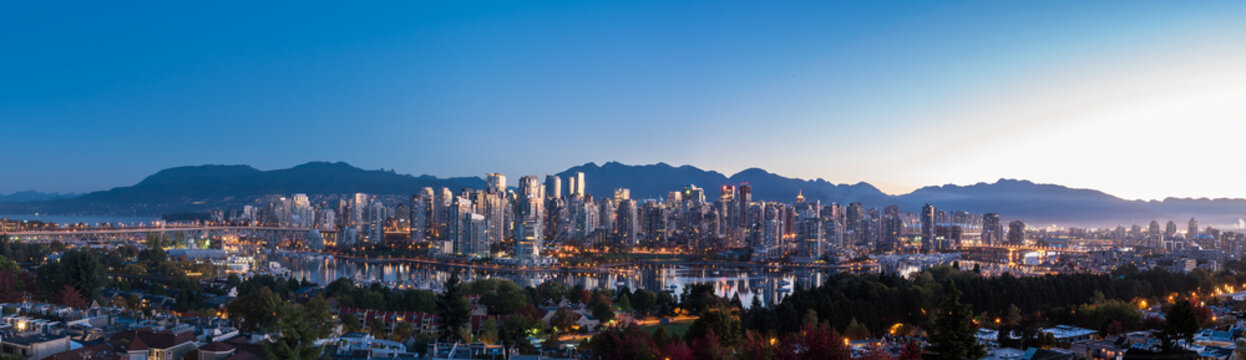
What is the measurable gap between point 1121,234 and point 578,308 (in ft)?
219

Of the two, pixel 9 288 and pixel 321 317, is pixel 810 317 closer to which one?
pixel 321 317

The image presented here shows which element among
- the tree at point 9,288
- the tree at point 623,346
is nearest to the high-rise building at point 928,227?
the tree at point 623,346

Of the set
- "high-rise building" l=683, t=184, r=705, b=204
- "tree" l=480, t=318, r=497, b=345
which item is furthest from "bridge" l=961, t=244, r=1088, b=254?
"tree" l=480, t=318, r=497, b=345

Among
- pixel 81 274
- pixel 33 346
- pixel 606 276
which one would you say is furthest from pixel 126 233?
pixel 33 346

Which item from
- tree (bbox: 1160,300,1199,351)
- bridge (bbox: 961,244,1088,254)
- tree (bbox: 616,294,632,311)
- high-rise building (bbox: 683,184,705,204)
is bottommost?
bridge (bbox: 961,244,1088,254)

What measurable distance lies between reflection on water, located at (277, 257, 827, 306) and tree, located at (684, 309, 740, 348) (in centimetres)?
1211

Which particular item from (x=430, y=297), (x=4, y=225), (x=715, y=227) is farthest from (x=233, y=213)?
(x=430, y=297)

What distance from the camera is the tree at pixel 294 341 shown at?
5617 mm

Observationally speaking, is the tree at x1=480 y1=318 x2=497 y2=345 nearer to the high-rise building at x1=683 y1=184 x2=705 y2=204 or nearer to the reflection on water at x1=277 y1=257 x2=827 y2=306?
the reflection on water at x1=277 y1=257 x2=827 y2=306

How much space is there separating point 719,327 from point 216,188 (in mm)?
100538

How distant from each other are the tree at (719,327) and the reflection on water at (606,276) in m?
12.1

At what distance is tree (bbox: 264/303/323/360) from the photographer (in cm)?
562

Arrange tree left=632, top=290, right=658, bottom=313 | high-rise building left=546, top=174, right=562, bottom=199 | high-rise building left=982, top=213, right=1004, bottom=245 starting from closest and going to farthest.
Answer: tree left=632, top=290, right=658, bottom=313 < high-rise building left=982, top=213, right=1004, bottom=245 < high-rise building left=546, top=174, right=562, bottom=199

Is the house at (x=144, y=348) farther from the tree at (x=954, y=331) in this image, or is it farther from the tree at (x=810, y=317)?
the tree at (x=810, y=317)
